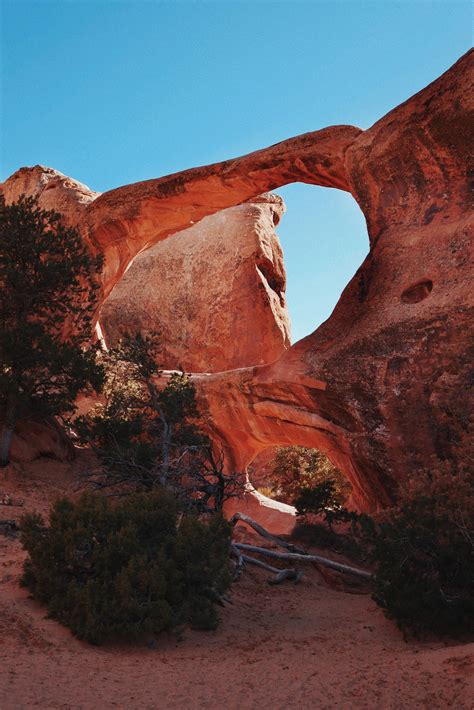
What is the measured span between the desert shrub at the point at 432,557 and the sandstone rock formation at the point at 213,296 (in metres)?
23.1

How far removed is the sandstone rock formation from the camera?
3306 centimetres

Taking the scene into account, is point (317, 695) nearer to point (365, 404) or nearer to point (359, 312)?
point (365, 404)

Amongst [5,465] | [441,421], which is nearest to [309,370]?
[441,421]

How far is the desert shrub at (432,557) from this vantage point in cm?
853

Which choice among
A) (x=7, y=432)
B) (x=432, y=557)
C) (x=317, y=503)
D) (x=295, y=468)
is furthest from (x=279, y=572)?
(x=295, y=468)

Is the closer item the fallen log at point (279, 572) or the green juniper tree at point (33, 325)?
the fallen log at point (279, 572)

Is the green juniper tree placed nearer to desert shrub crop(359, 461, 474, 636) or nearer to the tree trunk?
the tree trunk

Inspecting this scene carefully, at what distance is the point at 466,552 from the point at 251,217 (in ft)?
95.8

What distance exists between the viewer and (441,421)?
1341 centimetres

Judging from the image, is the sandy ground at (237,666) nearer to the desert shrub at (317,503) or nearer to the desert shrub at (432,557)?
the desert shrub at (432,557)

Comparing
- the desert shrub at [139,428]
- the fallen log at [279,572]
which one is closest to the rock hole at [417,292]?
the desert shrub at [139,428]

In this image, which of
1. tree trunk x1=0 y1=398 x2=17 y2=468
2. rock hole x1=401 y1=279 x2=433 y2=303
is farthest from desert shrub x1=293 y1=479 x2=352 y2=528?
tree trunk x1=0 y1=398 x2=17 y2=468

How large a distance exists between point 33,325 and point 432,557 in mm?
10536

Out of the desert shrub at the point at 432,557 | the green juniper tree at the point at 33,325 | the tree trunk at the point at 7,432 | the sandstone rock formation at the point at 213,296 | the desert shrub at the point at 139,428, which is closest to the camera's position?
the desert shrub at the point at 432,557
